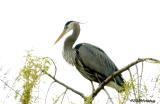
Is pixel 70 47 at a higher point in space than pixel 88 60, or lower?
higher

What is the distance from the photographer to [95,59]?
799 centimetres

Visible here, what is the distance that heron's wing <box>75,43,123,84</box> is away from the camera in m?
7.63

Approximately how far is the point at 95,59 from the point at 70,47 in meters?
0.48

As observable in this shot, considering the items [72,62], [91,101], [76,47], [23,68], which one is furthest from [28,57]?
[76,47]

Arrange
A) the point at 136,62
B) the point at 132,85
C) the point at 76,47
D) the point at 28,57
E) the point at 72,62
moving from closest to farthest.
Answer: the point at 132,85, the point at 28,57, the point at 136,62, the point at 72,62, the point at 76,47

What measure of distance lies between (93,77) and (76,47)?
31.1 inches

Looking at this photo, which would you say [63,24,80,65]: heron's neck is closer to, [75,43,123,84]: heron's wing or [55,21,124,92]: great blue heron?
[55,21,124,92]: great blue heron

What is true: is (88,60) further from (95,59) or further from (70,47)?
(70,47)

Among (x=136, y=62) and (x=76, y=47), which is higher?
(x=76, y=47)

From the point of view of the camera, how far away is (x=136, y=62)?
300 centimetres

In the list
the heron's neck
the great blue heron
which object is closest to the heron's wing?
the great blue heron

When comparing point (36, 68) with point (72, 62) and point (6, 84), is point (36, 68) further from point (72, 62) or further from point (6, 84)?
point (72, 62)

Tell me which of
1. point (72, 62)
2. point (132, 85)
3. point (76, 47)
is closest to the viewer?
point (132, 85)

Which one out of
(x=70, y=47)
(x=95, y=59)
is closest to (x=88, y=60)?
(x=95, y=59)
